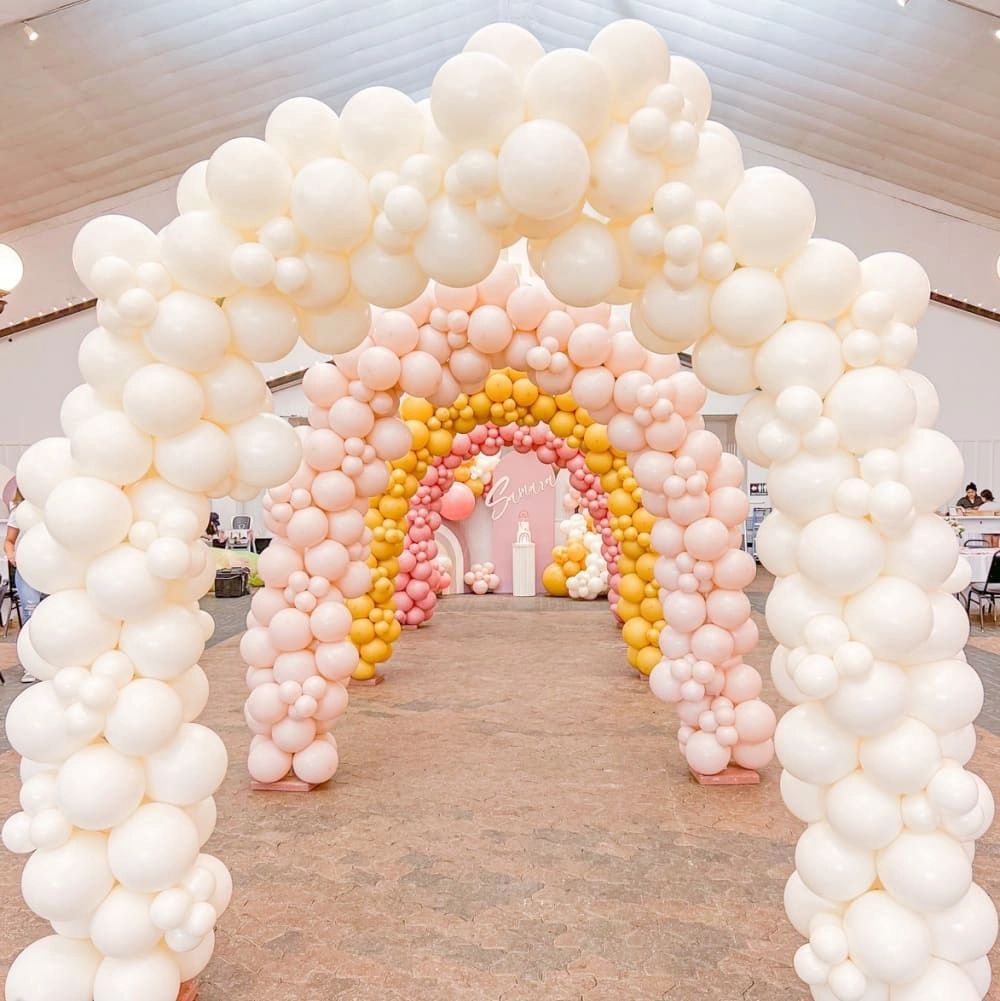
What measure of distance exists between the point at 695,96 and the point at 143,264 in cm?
127

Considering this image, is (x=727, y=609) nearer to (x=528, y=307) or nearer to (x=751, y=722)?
(x=751, y=722)

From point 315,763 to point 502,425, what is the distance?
87.4 inches

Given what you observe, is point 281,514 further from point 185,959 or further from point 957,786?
point 957,786

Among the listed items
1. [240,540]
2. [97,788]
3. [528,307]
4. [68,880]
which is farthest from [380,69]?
[68,880]

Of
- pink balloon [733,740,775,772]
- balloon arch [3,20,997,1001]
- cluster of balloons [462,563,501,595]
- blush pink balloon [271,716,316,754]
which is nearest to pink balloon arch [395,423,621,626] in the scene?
cluster of balloons [462,563,501,595]

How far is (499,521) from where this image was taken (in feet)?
31.5

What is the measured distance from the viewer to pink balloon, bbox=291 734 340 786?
3.29 m

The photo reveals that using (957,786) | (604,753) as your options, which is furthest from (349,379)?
(957,786)

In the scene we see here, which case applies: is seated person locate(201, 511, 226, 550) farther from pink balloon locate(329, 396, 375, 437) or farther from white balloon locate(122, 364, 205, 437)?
white balloon locate(122, 364, 205, 437)

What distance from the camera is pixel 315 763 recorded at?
3.29 metres

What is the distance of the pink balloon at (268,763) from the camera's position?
3.30 meters

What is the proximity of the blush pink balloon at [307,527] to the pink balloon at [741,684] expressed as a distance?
184 centimetres

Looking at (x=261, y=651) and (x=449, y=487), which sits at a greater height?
(x=449, y=487)

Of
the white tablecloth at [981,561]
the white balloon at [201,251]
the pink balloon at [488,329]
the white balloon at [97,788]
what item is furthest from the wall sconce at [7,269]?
the white tablecloth at [981,561]
